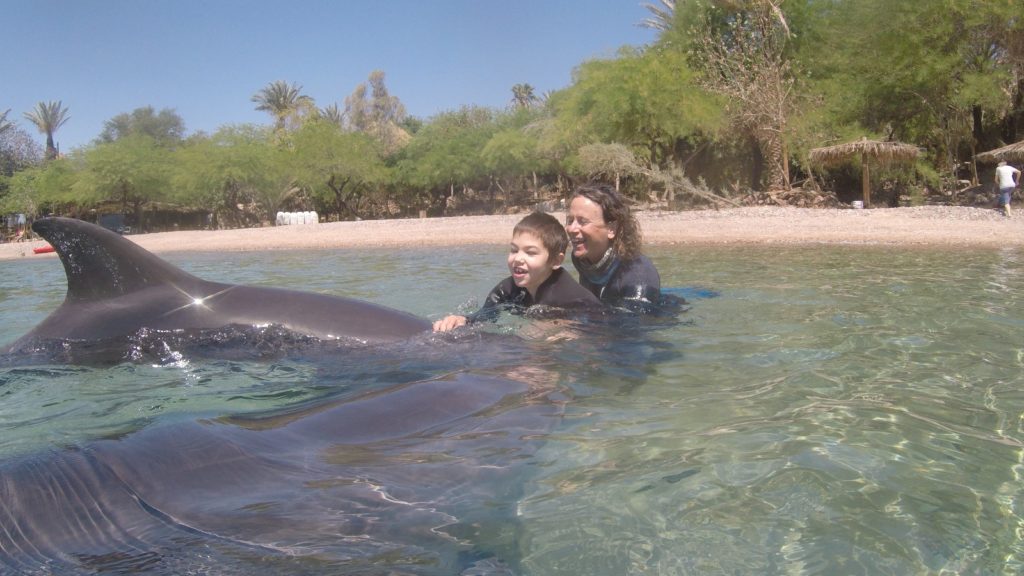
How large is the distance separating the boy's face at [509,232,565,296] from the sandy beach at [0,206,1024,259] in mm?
8667

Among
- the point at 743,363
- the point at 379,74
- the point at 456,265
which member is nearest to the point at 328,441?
the point at 743,363

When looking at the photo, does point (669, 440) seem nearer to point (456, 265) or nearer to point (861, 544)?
point (861, 544)

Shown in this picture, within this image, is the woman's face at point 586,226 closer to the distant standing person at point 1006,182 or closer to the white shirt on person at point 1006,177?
the distant standing person at point 1006,182

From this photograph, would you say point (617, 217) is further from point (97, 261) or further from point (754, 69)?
point (754, 69)

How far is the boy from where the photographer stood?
438 cm

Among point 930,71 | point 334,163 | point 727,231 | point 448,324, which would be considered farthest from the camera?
point 334,163

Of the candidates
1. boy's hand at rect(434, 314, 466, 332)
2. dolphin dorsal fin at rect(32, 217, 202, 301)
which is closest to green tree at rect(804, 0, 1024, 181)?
boy's hand at rect(434, 314, 466, 332)

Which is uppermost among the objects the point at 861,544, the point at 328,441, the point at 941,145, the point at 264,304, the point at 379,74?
the point at 379,74

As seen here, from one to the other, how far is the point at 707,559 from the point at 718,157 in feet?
99.6

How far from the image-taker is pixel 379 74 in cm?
7319

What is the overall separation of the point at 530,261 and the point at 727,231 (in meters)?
14.0

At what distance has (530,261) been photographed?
443 centimetres

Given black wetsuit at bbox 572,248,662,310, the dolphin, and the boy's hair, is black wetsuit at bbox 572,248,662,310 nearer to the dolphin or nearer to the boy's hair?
the boy's hair

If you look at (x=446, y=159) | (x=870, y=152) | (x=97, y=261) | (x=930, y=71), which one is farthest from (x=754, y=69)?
(x=97, y=261)
